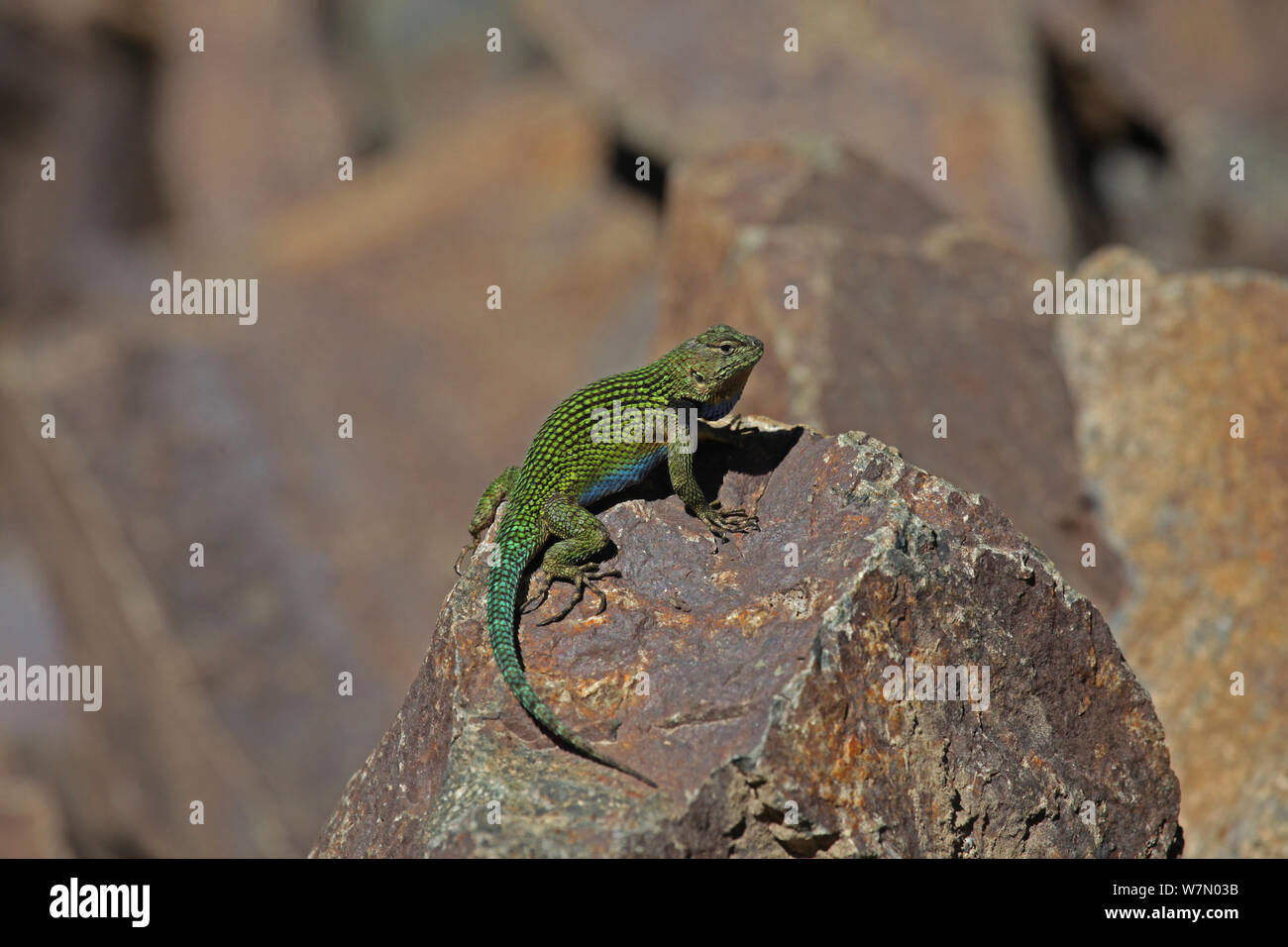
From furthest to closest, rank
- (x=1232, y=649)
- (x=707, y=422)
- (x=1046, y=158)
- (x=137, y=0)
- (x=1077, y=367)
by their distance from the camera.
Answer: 1. (x=137, y=0)
2. (x=1046, y=158)
3. (x=1077, y=367)
4. (x=1232, y=649)
5. (x=707, y=422)

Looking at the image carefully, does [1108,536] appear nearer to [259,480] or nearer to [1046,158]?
[1046,158]

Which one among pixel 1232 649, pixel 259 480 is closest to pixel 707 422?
pixel 1232 649

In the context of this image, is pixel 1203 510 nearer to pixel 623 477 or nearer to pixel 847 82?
pixel 623 477

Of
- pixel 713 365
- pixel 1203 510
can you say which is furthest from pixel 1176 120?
pixel 713 365

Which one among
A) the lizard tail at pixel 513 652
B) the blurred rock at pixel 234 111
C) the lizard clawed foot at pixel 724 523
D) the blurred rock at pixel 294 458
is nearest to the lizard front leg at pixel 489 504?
the lizard tail at pixel 513 652

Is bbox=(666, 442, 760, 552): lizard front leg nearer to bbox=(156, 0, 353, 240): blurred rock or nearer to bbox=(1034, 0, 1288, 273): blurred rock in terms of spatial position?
bbox=(1034, 0, 1288, 273): blurred rock

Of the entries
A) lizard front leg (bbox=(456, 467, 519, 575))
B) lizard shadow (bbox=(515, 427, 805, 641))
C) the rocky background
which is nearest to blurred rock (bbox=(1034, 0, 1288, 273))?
the rocky background

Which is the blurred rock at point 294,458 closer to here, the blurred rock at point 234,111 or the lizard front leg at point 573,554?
the blurred rock at point 234,111
